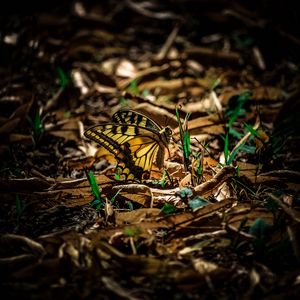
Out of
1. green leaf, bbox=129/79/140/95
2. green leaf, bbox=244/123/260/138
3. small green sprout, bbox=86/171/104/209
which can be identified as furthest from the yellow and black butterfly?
green leaf, bbox=129/79/140/95

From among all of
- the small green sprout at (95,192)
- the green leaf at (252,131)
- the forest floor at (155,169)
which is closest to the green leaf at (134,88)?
the forest floor at (155,169)

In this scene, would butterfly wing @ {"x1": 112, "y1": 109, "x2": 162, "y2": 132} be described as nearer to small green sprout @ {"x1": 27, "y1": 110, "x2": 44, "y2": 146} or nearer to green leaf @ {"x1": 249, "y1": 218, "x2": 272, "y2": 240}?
small green sprout @ {"x1": 27, "y1": 110, "x2": 44, "y2": 146}

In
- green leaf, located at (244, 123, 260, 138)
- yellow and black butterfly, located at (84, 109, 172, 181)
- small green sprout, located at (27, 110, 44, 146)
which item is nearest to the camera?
yellow and black butterfly, located at (84, 109, 172, 181)

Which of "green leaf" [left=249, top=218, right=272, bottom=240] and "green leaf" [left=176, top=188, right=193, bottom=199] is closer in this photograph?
"green leaf" [left=249, top=218, right=272, bottom=240]

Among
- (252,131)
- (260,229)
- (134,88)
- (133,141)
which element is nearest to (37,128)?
(133,141)

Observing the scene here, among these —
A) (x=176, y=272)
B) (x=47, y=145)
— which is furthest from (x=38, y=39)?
(x=176, y=272)

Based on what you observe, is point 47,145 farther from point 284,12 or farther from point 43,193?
point 284,12

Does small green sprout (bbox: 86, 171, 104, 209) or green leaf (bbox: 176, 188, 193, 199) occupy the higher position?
green leaf (bbox: 176, 188, 193, 199)

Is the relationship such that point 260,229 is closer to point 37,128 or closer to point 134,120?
point 134,120
